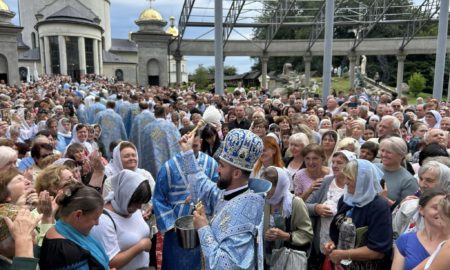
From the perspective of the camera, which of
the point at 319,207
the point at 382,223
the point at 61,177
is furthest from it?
the point at 319,207

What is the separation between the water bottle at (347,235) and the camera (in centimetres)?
306

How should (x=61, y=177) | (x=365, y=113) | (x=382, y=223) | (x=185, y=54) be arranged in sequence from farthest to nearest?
(x=185, y=54)
(x=365, y=113)
(x=61, y=177)
(x=382, y=223)

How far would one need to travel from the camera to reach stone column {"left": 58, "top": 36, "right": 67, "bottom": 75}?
162 feet

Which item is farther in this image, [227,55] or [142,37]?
[227,55]

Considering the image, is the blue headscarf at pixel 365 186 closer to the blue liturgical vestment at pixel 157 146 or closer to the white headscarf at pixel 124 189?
the white headscarf at pixel 124 189

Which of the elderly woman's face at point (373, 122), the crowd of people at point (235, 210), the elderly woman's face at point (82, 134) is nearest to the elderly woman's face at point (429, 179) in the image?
the crowd of people at point (235, 210)

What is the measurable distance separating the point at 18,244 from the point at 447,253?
8.05ft

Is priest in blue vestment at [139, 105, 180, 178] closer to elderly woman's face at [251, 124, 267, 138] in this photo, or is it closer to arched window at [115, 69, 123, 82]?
elderly woman's face at [251, 124, 267, 138]

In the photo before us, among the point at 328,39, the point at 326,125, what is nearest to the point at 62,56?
the point at 328,39

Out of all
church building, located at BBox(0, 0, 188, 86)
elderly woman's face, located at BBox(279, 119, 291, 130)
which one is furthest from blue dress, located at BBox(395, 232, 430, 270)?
church building, located at BBox(0, 0, 188, 86)

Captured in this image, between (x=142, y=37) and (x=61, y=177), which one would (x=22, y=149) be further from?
(x=142, y=37)

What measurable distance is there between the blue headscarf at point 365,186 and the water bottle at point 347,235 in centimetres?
17

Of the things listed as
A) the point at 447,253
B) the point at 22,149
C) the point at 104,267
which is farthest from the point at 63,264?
the point at 22,149

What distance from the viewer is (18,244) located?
6.84 ft
